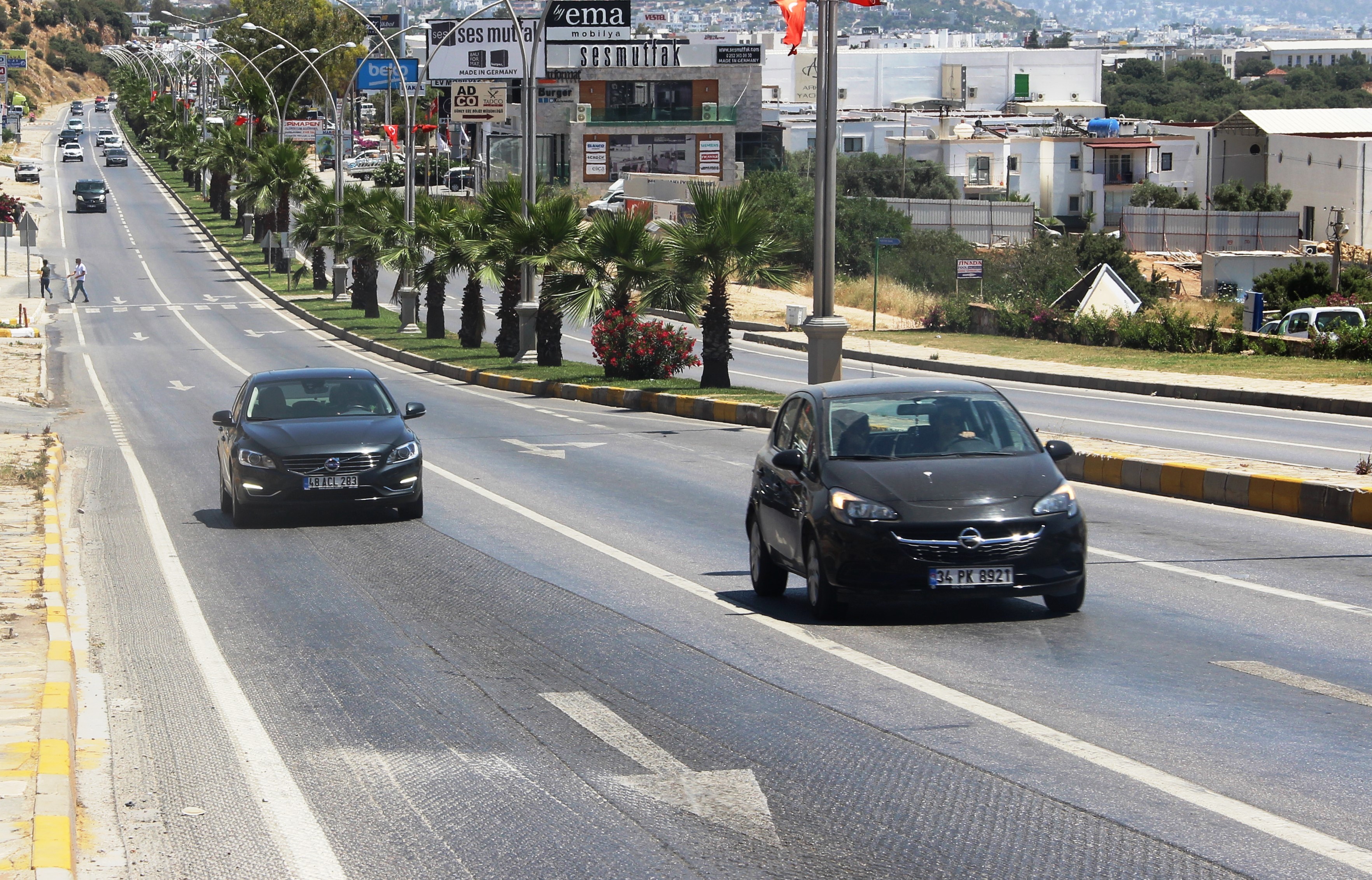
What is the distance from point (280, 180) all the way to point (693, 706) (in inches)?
2569

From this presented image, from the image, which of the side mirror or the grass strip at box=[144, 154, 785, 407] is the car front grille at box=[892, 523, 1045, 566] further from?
the grass strip at box=[144, 154, 785, 407]

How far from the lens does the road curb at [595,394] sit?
26.5m

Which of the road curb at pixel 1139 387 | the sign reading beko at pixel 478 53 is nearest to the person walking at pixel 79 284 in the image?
the road curb at pixel 1139 387

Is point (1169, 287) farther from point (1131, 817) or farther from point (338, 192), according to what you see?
point (1131, 817)

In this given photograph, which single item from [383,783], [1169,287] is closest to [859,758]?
[383,783]

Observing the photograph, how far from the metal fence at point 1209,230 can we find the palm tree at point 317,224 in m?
35.3

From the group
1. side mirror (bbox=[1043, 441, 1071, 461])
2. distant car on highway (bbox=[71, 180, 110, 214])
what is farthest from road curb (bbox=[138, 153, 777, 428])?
distant car on highway (bbox=[71, 180, 110, 214])

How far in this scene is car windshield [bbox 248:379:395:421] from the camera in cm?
1714

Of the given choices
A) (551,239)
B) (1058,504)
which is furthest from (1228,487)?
(551,239)

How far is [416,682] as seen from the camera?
9219 mm

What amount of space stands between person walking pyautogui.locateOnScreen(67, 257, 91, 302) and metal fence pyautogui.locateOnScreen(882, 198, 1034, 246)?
115 ft

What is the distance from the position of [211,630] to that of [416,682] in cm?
242

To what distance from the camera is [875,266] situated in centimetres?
4638

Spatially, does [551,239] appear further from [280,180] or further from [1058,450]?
[280,180]
